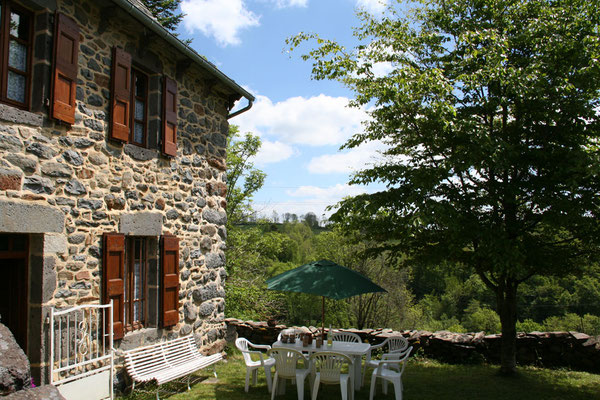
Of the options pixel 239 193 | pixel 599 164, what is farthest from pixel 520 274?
pixel 239 193

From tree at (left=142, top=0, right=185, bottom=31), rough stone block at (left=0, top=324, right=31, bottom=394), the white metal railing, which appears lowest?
the white metal railing

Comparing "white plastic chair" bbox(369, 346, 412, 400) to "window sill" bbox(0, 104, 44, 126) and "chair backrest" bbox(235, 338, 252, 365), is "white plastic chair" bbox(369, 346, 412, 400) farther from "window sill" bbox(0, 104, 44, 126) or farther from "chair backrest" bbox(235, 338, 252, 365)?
"window sill" bbox(0, 104, 44, 126)

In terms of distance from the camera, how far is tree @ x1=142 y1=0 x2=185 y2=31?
14.7 meters

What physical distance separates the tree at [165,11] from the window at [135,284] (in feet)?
37.6

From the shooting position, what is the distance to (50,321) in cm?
418

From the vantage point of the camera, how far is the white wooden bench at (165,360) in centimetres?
519

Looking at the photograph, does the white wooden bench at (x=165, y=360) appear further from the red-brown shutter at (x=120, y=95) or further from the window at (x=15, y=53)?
the window at (x=15, y=53)

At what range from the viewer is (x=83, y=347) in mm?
4629

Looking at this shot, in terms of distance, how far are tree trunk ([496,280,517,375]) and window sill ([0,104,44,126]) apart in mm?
7031

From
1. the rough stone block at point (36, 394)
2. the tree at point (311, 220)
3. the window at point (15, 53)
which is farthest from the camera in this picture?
the tree at point (311, 220)

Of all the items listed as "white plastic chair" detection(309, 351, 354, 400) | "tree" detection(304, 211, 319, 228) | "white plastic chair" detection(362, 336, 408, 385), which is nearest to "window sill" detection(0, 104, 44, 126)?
"white plastic chair" detection(309, 351, 354, 400)

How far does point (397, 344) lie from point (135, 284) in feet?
13.6

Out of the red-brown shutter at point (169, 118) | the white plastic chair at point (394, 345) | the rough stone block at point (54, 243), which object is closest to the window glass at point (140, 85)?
the red-brown shutter at point (169, 118)

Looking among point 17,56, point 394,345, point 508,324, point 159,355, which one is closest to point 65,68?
point 17,56
